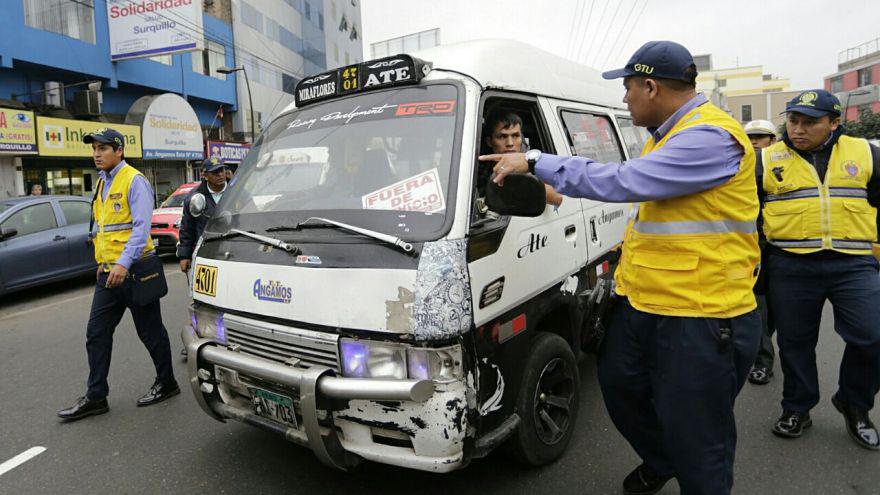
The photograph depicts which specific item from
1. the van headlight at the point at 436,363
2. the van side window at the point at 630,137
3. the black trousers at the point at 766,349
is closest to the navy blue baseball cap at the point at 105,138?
the van headlight at the point at 436,363

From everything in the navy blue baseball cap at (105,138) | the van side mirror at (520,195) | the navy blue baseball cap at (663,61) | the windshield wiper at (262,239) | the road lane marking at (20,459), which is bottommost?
the road lane marking at (20,459)

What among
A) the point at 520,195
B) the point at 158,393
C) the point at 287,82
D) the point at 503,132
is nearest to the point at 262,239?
the point at 520,195

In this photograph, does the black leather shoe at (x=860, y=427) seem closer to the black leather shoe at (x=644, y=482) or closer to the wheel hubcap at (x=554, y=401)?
the black leather shoe at (x=644, y=482)

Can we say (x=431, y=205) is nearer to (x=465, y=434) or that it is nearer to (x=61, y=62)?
(x=465, y=434)

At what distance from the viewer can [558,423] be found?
10.2 feet

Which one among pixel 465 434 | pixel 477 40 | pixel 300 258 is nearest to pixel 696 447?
pixel 465 434

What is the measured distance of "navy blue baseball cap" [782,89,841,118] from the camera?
3.18 m

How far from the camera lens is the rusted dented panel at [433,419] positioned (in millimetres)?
2262

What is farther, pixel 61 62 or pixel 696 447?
pixel 61 62

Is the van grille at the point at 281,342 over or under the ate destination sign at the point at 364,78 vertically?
under

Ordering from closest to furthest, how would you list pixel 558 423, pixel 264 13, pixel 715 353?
pixel 715 353 < pixel 558 423 < pixel 264 13

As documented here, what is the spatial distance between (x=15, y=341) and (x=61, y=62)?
651 inches

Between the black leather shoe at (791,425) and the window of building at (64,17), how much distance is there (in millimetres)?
22028

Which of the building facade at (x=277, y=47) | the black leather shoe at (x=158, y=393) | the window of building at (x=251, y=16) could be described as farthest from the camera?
the window of building at (x=251, y=16)
